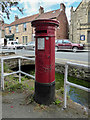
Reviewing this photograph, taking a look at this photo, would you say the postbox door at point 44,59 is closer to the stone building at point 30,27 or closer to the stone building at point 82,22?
the stone building at point 82,22

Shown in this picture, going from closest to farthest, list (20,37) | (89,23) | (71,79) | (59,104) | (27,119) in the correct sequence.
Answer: (27,119)
(59,104)
(71,79)
(89,23)
(20,37)

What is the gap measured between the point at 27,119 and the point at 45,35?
5.50ft

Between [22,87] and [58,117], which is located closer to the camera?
[58,117]

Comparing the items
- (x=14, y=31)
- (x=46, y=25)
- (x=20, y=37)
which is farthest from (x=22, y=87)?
(x=14, y=31)

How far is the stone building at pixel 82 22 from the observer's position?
21.5 meters

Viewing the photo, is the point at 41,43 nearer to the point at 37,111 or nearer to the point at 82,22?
the point at 37,111

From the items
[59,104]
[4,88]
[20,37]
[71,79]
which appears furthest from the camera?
[20,37]

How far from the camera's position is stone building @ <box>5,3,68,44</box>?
968 inches

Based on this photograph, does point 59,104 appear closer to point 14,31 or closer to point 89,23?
point 89,23

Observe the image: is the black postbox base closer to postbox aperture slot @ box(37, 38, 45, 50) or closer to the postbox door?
the postbox door

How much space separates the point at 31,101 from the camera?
8.87ft

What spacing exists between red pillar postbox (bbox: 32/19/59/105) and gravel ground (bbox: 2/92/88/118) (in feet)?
0.63

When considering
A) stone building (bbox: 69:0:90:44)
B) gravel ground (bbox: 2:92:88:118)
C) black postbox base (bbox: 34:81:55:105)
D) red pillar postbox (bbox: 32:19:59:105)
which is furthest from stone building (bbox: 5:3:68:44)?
gravel ground (bbox: 2:92:88:118)

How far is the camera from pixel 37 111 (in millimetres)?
2342
